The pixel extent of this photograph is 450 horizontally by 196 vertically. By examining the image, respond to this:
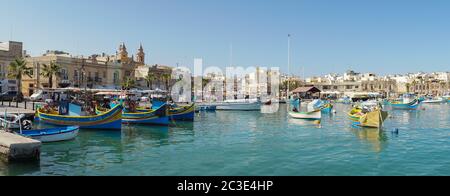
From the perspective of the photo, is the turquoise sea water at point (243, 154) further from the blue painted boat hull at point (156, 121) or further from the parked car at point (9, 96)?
the parked car at point (9, 96)

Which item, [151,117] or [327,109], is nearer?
[151,117]

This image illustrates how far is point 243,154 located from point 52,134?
11895mm

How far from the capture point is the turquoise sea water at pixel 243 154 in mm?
17078

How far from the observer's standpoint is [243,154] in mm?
21141

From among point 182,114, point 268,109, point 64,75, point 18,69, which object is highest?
point 18,69

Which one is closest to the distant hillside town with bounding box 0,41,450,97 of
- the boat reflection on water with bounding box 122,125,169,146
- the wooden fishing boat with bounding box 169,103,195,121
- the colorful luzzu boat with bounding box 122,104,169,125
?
the colorful luzzu boat with bounding box 122,104,169,125

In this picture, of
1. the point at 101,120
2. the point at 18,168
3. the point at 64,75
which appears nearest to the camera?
the point at 18,168

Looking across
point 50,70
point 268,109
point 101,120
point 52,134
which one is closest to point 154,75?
point 50,70

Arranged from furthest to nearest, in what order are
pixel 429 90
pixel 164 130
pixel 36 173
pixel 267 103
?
pixel 429 90 < pixel 267 103 < pixel 164 130 < pixel 36 173

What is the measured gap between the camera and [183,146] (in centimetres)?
2397

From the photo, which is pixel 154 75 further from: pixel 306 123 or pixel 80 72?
pixel 306 123
